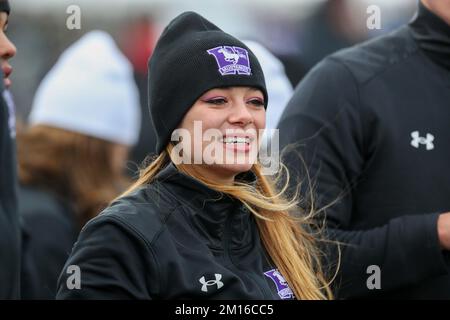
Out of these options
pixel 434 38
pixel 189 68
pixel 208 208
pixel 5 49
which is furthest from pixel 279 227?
pixel 5 49

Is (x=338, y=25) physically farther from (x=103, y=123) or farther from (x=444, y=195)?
(x=444, y=195)

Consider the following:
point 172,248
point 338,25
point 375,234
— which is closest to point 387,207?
point 375,234

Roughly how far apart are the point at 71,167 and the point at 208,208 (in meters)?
1.70

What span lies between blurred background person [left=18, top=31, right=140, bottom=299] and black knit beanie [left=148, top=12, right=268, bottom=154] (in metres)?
1.13

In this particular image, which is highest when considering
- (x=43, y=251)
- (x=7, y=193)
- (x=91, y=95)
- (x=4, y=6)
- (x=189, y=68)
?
(x=4, y=6)

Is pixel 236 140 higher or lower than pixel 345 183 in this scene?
higher

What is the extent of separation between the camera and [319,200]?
308cm

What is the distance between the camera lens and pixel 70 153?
420cm

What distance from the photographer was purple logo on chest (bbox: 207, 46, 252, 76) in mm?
2641

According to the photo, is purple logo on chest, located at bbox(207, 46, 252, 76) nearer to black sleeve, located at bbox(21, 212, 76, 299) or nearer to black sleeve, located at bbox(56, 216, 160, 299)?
black sleeve, located at bbox(56, 216, 160, 299)

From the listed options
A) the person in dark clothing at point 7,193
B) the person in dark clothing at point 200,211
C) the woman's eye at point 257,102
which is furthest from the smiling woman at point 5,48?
the woman's eye at point 257,102

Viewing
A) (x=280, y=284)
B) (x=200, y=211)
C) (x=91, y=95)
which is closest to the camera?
(x=200, y=211)

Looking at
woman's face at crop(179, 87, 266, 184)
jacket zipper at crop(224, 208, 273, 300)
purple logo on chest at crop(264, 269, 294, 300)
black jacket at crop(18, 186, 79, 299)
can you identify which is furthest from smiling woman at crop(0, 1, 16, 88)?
purple logo on chest at crop(264, 269, 294, 300)

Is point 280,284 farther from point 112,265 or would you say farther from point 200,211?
point 112,265
